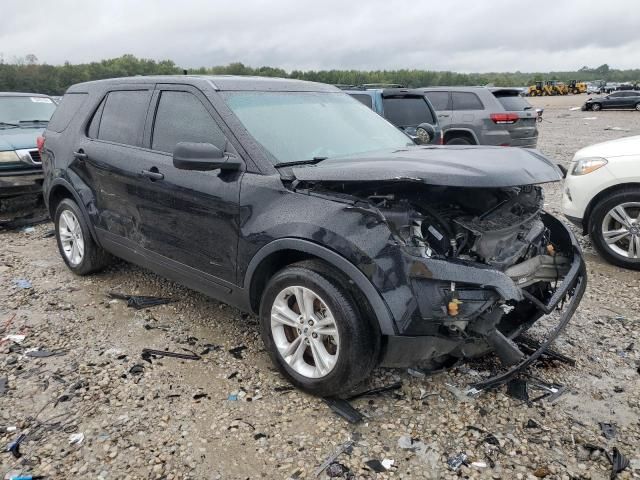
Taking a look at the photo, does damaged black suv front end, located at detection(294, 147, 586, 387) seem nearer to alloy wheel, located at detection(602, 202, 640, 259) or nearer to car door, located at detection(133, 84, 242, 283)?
car door, located at detection(133, 84, 242, 283)

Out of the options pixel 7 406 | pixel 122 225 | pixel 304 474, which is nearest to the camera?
pixel 304 474

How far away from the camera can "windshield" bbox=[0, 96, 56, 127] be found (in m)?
8.53

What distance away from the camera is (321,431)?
2844mm

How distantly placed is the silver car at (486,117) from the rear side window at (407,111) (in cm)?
272

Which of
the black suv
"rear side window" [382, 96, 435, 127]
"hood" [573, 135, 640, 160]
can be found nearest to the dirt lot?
the black suv

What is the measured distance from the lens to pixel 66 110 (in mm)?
5039

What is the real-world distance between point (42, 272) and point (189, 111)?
9.33 ft

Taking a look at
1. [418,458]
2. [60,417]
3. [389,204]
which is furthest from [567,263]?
[60,417]

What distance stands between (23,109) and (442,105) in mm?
8156

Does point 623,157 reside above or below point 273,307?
above

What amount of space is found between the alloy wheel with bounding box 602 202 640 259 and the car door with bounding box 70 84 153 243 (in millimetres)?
4535

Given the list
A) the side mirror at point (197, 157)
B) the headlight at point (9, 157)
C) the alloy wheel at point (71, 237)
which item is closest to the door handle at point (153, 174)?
the side mirror at point (197, 157)

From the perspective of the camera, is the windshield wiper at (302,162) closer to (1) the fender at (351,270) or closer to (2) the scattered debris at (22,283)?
(1) the fender at (351,270)

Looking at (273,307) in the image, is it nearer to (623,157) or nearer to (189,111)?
(189,111)
